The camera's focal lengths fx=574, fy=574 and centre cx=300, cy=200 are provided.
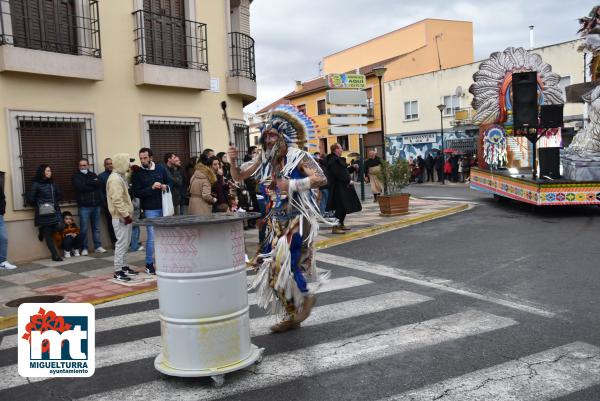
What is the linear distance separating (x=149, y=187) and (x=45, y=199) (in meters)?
2.29

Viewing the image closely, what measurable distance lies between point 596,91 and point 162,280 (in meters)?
14.9

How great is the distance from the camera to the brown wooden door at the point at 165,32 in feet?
38.2

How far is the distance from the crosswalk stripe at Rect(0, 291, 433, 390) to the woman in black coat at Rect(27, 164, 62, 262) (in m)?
4.18

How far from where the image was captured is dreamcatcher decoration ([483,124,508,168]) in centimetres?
1794

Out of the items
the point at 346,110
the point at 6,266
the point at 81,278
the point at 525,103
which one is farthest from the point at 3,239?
the point at 525,103

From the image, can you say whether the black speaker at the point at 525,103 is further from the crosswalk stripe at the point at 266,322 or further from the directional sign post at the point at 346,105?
the crosswalk stripe at the point at 266,322

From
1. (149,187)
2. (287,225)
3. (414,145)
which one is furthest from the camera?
(414,145)

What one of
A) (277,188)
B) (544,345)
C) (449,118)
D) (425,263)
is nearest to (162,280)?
(277,188)

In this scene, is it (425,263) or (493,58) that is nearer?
(425,263)

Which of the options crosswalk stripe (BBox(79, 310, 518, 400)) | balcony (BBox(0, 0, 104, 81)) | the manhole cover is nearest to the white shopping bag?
the manhole cover

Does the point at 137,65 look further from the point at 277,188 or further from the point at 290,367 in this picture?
the point at 290,367

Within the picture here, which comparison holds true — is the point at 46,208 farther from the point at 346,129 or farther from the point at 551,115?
the point at 551,115

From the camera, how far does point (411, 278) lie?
24.3 ft

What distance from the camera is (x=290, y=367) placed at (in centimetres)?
433
